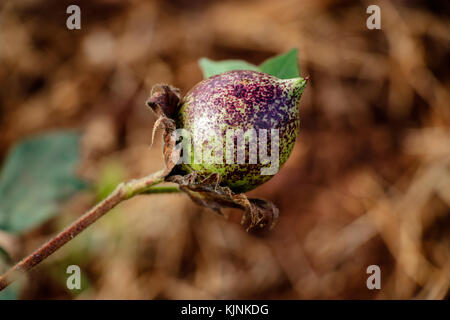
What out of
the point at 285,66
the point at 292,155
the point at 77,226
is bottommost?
the point at 77,226

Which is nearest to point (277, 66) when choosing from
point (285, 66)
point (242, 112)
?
point (285, 66)

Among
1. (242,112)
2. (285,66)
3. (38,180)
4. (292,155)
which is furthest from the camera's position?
(292,155)

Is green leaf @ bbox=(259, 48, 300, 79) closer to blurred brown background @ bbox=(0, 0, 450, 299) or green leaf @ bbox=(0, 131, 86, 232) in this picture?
green leaf @ bbox=(0, 131, 86, 232)

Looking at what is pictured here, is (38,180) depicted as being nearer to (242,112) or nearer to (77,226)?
(77,226)

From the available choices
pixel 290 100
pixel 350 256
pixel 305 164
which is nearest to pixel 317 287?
pixel 350 256

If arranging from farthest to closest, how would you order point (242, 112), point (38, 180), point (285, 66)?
1. point (38, 180)
2. point (285, 66)
3. point (242, 112)

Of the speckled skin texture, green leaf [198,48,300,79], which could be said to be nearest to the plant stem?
the speckled skin texture

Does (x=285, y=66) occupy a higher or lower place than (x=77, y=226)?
higher
